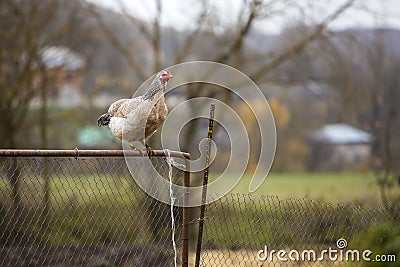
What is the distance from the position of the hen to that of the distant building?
12.2 meters

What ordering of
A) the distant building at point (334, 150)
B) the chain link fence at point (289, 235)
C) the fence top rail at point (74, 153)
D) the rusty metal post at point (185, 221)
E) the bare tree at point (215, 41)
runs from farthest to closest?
the distant building at point (334, 150) < the bare tree at point (215, 41) < the chain link fence at point (289, 235) < the rusty metal post at point (185, 221) < the fence top rail at point (74, 153)

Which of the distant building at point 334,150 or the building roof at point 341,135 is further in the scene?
the distant building at point 334,150

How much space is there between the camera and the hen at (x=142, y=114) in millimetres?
4949

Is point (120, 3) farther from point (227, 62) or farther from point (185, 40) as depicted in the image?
point (227, 62)

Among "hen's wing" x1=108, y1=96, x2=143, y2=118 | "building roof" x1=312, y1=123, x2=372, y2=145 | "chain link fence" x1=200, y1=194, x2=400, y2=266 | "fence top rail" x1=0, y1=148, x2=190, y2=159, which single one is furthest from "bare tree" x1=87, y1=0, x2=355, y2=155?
Result: "fence top rail" x1=0, y1=148, x2=190, y2=159

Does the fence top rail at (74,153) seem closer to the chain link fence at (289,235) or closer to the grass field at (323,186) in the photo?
the chain link fence at (289,235)

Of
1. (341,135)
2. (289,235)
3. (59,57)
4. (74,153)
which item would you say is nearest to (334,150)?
(341,135)

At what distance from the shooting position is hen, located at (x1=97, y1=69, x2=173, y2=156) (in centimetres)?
495

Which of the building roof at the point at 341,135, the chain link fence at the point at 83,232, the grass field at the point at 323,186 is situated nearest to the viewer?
the chain link fence at the point at 83,232

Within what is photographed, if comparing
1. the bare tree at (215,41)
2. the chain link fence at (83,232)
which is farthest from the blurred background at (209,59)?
the chain link fence at (83,232)

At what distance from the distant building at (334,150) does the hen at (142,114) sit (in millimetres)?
12210

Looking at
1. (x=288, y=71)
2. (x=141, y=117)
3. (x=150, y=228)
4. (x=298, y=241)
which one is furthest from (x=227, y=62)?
(x=141, y=117)

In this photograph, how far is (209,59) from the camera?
39.3 feet

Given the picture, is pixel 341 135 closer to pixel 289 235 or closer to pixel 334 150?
pixel 334 150
